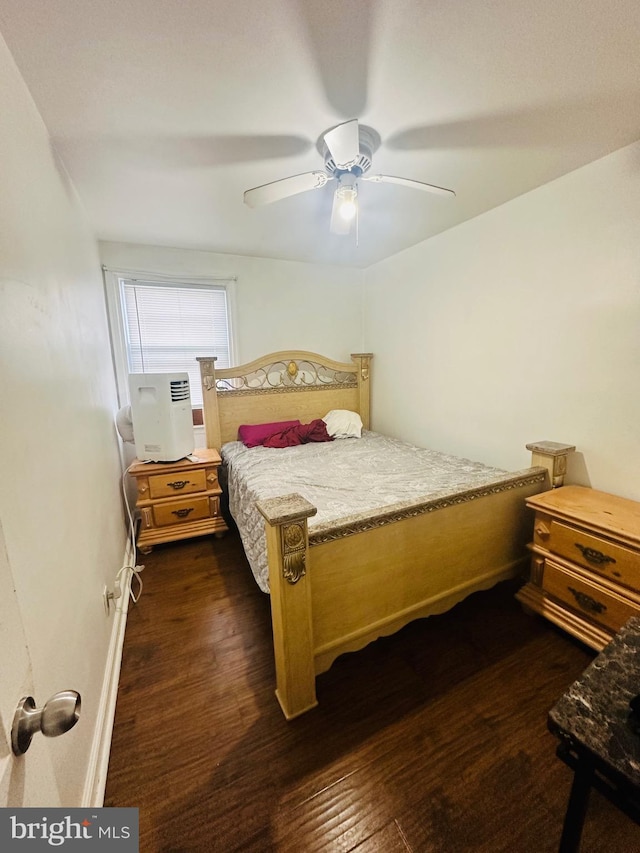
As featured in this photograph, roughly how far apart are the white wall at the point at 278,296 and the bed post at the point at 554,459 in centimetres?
225

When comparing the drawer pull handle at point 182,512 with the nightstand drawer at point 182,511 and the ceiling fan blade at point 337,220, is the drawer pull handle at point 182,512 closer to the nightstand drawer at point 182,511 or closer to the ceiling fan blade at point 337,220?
the nightstand drawer at point 182,511

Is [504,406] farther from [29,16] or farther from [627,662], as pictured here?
[29,16]

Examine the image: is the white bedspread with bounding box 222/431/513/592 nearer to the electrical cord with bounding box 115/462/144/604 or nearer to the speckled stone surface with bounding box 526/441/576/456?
the speckled stone surface with bounding box 526/441/576/456

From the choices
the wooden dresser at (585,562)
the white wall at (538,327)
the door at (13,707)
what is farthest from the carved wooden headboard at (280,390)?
the door at (13,707)

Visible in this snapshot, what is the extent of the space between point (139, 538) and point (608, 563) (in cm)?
281

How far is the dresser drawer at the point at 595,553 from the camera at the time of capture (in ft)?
4.61

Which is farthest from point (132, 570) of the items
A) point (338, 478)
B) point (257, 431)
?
point (338, 478)

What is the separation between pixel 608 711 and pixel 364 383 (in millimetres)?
3052

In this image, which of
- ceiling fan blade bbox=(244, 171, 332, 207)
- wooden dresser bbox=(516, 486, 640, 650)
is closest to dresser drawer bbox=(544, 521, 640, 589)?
wooden dresser bbox=(516, 486, 640, 650)

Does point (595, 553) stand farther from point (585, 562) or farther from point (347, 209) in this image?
point (347, 209)

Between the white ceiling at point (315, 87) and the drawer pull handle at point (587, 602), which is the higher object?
the white ceiling at point (315, 87)

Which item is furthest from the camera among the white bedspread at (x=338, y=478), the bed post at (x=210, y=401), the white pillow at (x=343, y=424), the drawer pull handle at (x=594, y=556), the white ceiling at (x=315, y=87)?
the white pillow at (x=343, y=424)

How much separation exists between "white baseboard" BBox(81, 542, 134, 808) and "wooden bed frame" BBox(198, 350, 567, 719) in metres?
0.62

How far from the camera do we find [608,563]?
1.47 metres
